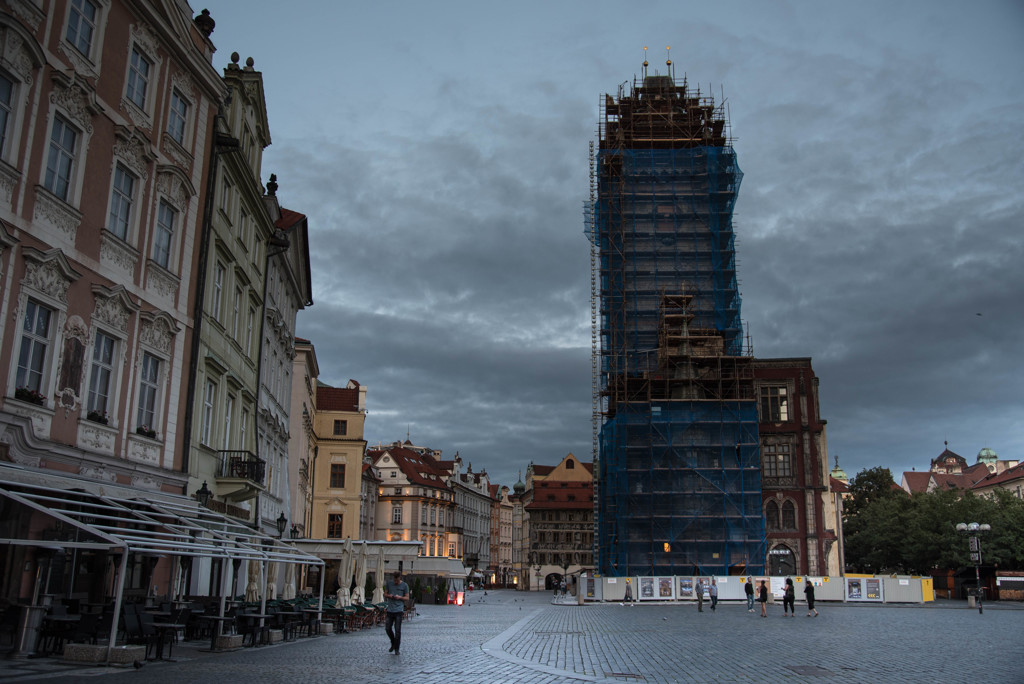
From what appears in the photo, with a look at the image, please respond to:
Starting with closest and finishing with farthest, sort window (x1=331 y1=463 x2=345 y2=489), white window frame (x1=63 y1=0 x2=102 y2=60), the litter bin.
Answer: the litter bin
white window frame (x1=63 y1=0 x2=102 y2=60)
window (x1=331 y1=463 x2=345 y2=489)

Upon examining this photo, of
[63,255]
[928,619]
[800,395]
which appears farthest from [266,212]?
[800,395]

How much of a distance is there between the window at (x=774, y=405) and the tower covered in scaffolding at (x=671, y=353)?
442cm

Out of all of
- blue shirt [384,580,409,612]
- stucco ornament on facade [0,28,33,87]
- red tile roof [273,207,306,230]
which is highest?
red tile roof [273,207,306,230]

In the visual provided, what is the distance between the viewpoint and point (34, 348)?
16.7 metres

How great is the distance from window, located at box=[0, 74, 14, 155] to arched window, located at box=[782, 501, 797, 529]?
5814cm

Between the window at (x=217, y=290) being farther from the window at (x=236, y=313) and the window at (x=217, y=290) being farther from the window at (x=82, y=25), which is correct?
the window at (x=82, y=25)

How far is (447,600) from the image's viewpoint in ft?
181

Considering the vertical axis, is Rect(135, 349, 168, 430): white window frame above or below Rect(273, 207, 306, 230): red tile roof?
below

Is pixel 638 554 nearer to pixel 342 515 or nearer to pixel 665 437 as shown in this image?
pixel 665 437

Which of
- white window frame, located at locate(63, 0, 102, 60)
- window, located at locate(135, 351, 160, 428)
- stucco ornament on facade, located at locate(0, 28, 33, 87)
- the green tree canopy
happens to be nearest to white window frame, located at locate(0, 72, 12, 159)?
stucco ornament on facade, located at locate(0, 28, 33, 87)

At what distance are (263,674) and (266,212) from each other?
21519mm

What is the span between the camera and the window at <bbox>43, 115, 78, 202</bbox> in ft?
56.9

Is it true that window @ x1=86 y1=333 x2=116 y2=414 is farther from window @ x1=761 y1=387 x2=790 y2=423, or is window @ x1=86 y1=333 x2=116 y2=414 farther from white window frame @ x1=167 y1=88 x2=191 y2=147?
window @ x1=761 y1=387 x2=790 y2=423

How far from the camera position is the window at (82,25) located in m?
18.1
